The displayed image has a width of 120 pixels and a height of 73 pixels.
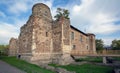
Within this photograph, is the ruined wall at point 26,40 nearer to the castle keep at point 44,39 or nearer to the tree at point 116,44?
the castle keep at point 44,39

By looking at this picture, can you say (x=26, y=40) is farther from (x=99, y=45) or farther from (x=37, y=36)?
(x=99, y=45)

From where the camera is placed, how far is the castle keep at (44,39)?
883 inches

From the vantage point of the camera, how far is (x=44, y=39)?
24.0 meters

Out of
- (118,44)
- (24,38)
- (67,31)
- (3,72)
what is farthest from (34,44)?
(118,44)

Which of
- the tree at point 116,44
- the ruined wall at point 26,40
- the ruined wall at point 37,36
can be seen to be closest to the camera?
the ruined wall at point 37,36

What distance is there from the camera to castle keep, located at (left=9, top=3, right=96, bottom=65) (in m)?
22.4

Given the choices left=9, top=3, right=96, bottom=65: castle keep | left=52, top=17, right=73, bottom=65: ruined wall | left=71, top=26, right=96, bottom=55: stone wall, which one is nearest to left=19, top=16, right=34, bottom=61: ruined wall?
left=9, top=3, right=96, bottom=65: castle keep

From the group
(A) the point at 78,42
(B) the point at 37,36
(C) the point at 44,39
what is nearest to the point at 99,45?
(A) the point at 78,42

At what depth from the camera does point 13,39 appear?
35688 millimetres

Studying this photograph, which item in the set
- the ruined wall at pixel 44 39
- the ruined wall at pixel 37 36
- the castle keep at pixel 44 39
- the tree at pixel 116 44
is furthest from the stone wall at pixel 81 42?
the tree at pixel 116 44

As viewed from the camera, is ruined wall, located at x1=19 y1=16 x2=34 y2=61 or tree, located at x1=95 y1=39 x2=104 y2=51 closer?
ruined wall, located at x1=19 y1=16 x2=34 y2=61

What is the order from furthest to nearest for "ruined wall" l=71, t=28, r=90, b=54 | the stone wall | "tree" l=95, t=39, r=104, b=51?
1. "tree" l=95, t=39, r=104, b=51
2. "ruined wall" l=71, t=28, r=90, b=54
3. the stone wall

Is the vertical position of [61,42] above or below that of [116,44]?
above

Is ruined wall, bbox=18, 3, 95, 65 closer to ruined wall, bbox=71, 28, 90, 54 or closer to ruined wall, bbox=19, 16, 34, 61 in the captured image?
ruined wall, bbox=19, 16, 34, 61
